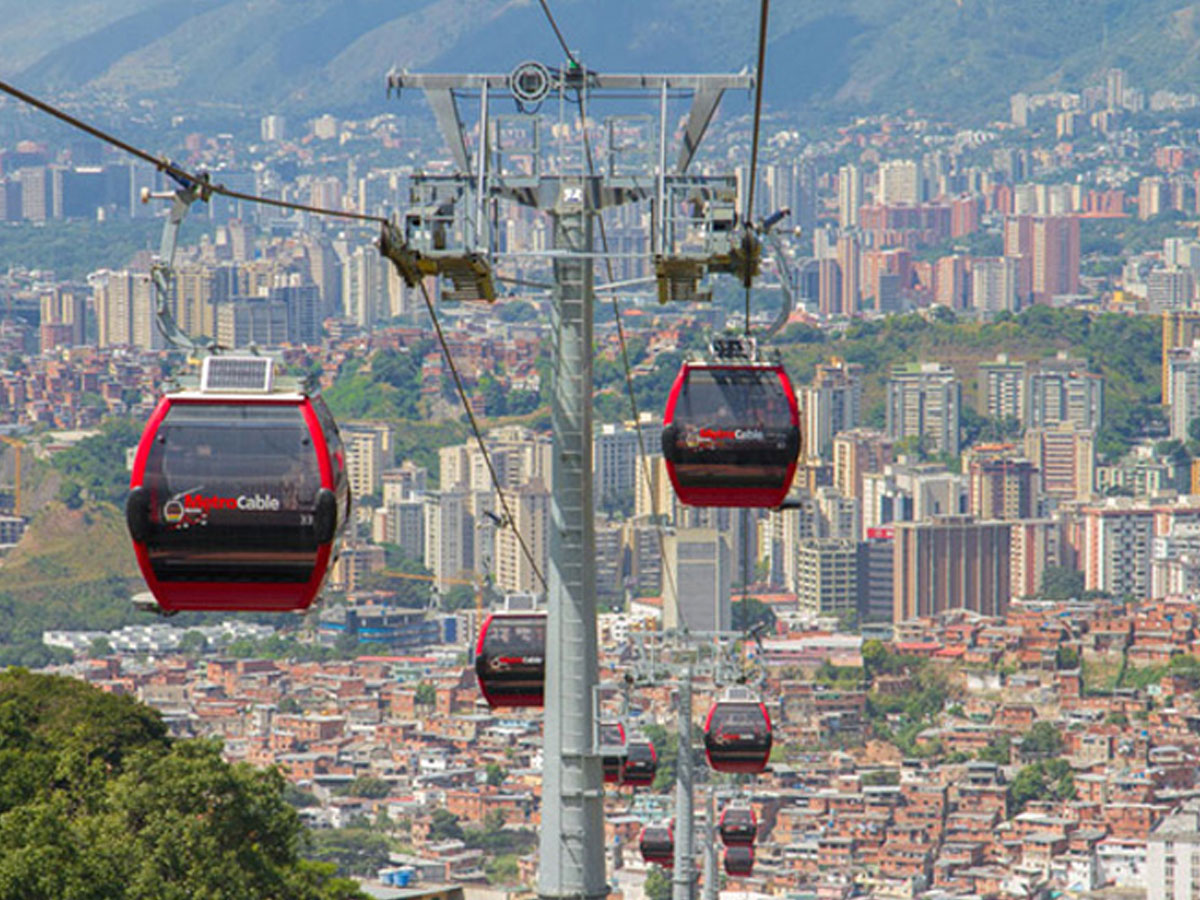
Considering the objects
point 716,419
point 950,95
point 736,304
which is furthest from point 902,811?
point 950,95

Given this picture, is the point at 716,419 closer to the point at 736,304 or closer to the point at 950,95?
the point at 736,304

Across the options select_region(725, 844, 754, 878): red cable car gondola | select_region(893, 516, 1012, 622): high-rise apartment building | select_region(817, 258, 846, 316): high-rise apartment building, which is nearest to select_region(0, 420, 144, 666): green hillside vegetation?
select_region(893, 516, 1012, 622): high-rise apartment building

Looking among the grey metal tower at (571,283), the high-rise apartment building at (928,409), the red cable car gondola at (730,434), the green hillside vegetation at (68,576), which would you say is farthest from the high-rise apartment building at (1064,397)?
the grey metal tower at (571,283)

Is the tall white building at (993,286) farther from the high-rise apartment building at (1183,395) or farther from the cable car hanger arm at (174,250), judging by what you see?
the cable car hanger arm at (174,250)

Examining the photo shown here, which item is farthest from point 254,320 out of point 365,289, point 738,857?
point 738,857

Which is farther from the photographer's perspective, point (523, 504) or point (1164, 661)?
point (523, 504)

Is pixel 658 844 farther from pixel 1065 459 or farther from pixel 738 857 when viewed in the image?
pixel 1065 459
